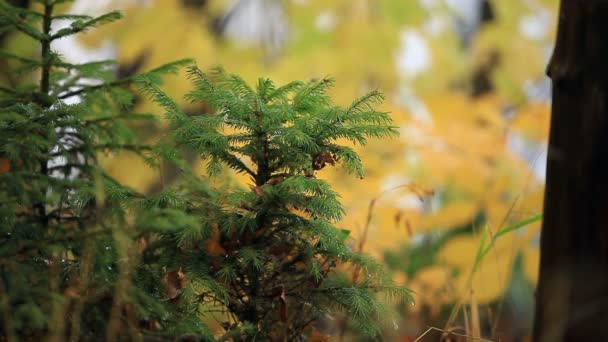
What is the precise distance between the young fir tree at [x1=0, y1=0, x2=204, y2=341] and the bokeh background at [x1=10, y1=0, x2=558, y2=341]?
1.97 meters

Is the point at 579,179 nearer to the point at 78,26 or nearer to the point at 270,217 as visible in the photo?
the point at 270,217

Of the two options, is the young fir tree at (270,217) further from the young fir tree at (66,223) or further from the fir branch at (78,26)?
the fir branch at (78,26)

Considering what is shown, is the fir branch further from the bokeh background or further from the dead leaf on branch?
the bokeh background

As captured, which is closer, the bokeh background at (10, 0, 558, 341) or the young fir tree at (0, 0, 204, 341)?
the young fir tree at (0, 0, 204, 341)

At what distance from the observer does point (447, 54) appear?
15.5 feet

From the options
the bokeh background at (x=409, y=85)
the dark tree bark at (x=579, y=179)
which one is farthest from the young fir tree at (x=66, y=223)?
the bokeh background at (x=409, y=85)

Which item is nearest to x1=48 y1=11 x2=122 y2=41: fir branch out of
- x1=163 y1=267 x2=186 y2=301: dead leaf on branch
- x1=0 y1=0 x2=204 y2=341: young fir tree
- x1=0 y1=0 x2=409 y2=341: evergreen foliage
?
x1=0 y1=0 x2=204 y2=341: young fir tree

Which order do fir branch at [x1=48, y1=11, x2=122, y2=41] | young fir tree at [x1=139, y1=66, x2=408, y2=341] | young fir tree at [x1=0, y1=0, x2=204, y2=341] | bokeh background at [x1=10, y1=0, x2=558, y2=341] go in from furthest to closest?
bokeh background at [x1=10, y1=0, x2=558, y2=341] < fir branch at [x1=48, y1=11, x2=122, y2=41] < young fir tree at [x1=139, y1=66, x2=408, y2=341] < young fir tree at [x1=0, y1=0, x2=204, y2=341]

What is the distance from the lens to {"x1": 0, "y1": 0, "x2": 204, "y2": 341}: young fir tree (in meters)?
0.92

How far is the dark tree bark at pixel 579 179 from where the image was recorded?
3.22 ft

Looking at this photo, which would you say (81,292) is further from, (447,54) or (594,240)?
(447,54)

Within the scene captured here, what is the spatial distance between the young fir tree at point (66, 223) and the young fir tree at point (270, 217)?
96 mm

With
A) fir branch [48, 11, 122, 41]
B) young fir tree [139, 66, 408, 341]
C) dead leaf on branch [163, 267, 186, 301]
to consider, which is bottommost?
dead leaf on branch [163, 267, 186, 301]

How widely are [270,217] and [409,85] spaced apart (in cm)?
403
